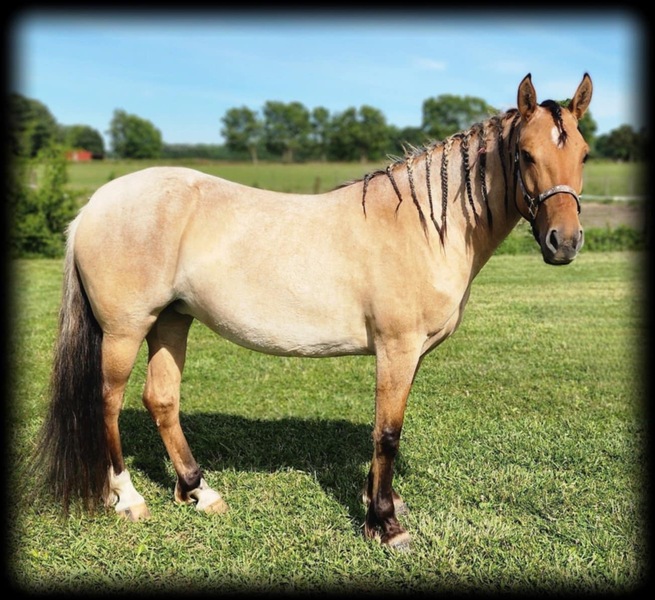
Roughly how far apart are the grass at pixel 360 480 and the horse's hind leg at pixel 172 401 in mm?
132

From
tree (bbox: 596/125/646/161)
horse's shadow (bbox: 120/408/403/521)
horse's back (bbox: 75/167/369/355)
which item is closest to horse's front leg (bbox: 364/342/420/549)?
horse's back (bbox: 75/167/369/355)

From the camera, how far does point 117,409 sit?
3498mm

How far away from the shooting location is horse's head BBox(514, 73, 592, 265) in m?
2.65

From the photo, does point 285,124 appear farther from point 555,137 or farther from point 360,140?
point 555,137

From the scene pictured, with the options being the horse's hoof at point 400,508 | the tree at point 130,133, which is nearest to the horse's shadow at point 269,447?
the horse's hoof at point 400,508

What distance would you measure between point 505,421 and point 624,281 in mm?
8075

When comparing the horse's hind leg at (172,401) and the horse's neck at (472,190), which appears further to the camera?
the horse's hind leg at (172,401)

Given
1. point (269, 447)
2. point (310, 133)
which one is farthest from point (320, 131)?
point (269, 447)

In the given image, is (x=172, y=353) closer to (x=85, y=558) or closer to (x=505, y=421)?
(x=85, y=558)

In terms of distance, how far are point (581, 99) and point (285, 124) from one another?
227 feet

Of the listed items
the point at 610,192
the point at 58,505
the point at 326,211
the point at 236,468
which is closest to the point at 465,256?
the point at 326,211

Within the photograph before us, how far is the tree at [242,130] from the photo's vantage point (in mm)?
66688

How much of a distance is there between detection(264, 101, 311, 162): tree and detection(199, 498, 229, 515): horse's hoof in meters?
65.2

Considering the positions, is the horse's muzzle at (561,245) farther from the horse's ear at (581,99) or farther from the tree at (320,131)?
the tree at (320,131)
